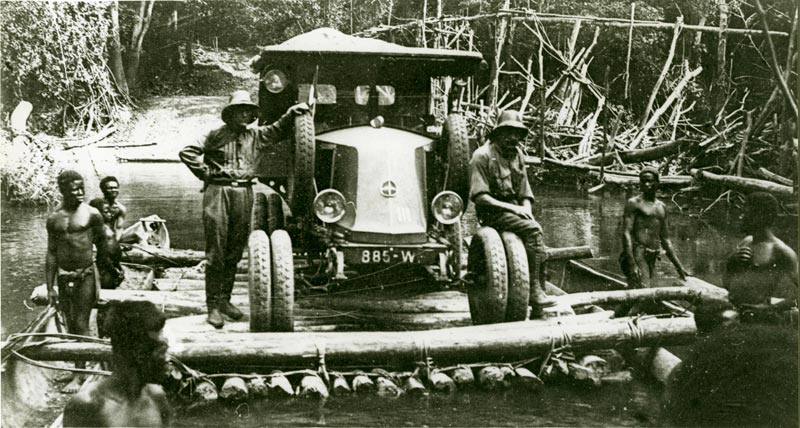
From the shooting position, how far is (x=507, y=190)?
292 inches

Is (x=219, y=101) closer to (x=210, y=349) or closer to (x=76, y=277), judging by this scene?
(x=76, y=277)

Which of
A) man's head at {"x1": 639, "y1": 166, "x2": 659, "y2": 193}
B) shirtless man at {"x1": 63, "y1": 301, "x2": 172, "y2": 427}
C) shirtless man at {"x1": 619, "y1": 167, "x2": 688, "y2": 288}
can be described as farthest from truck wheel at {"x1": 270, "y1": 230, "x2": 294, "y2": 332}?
man's head at {"x1": 639, "y1": 166, "x2": 659, "y2": 193}

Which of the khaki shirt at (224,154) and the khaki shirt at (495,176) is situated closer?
the khaki shirt at (224,154)

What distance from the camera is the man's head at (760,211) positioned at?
19.8 feet

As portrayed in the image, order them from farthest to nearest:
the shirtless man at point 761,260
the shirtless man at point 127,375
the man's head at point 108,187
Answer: the man's head at point 108,187
the shirtless man at point 761,260
the shirtless man at point 127,375

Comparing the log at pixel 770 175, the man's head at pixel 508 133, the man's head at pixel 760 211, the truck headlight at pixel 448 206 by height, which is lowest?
the log at pixel 770 175

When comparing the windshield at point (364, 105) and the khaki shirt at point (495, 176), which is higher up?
the windshield at point (364, 105)

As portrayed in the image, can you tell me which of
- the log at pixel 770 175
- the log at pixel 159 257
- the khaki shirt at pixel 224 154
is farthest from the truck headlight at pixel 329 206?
the log at pixel 770 175

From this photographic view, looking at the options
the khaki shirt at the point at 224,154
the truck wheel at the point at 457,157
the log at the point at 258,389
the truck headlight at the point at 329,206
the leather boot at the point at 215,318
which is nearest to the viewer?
the log at the point at 258,389

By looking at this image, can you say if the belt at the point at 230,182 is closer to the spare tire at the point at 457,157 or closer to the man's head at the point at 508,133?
the spare tire at the point at 457,157

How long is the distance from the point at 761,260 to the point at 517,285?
191 centimetres

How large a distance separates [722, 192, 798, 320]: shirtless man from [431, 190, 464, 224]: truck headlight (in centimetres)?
226

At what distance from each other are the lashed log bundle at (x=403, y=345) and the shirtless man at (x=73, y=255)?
0.65 meters

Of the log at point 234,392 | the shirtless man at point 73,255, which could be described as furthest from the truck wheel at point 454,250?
the shirtless man at point 73,255
